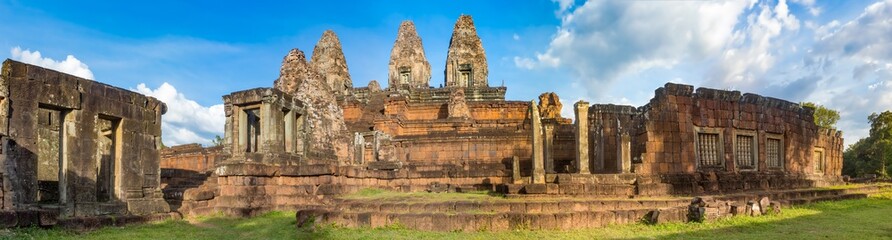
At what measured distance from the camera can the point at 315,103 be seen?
1930 cm

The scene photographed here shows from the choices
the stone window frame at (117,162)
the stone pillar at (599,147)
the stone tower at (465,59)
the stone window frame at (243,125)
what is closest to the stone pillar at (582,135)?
the stone pillar at (599,147)

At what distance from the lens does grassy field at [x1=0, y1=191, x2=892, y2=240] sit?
9.12m

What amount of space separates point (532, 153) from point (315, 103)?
8.10m

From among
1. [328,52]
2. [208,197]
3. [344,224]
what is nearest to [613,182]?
[344,224]

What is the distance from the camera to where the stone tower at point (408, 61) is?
46.1 m

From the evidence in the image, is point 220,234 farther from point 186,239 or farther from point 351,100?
point 351,100

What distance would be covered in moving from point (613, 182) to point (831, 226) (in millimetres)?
4757

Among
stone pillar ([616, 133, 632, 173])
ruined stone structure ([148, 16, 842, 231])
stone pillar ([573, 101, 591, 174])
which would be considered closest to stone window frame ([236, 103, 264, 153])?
ruined stone structure ([148, 16, 842, 231])

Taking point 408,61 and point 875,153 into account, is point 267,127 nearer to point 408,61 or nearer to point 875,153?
point 408,61

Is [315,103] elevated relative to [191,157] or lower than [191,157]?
elevated

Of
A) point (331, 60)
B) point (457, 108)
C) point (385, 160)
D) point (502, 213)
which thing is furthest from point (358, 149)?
point (331, 60)

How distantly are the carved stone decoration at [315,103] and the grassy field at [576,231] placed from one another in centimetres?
700

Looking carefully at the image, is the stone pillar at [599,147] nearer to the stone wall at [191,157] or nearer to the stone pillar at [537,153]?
the stone pillar at [537,153]

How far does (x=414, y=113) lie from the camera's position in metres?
33.6
